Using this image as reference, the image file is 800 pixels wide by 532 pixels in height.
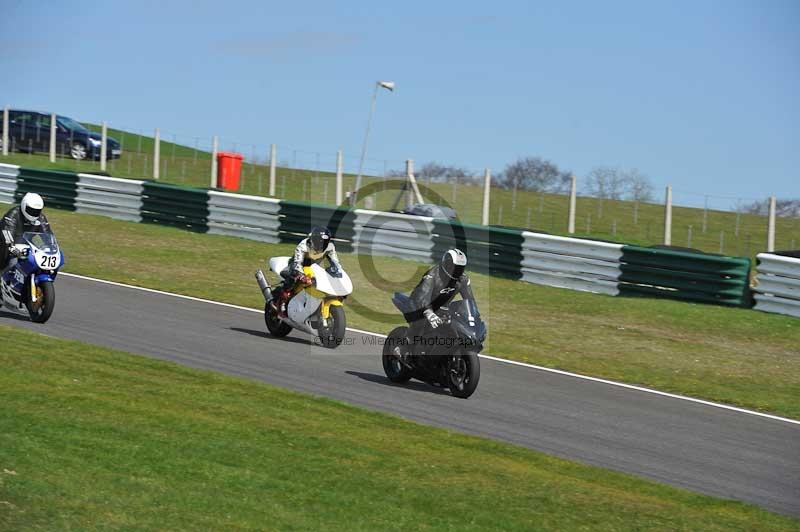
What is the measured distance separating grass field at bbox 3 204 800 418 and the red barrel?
8.90 metres

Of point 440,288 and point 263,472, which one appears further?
point 440,288

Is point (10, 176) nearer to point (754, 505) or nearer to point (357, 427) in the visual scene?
point (357, 427)

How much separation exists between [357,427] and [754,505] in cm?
316

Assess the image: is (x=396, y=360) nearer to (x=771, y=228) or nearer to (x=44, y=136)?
(x=771, y=228)

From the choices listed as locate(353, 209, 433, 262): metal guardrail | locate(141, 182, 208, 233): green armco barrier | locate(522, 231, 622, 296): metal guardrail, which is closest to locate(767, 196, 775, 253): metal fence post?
locate(522, 231, 622, 296): metal guardrail

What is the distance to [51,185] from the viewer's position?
27.8m

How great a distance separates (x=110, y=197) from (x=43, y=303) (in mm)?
13830

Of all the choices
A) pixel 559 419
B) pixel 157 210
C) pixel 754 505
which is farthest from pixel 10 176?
pixel 754 505

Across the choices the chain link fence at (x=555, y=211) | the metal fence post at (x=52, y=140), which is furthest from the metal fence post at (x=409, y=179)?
the metal fence post at (x=52, y=140)

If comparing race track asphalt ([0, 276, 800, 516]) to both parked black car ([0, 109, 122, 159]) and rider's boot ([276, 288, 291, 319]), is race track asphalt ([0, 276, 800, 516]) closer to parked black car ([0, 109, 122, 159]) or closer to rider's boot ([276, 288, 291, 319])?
rider's boot ([276, 288, 291, 319])

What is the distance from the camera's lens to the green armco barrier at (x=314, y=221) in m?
22.9

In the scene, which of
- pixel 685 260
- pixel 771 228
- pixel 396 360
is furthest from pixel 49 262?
pixel 771 228

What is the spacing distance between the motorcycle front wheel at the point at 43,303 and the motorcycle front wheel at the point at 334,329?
10.7 ft

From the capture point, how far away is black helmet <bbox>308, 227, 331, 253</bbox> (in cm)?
1358
